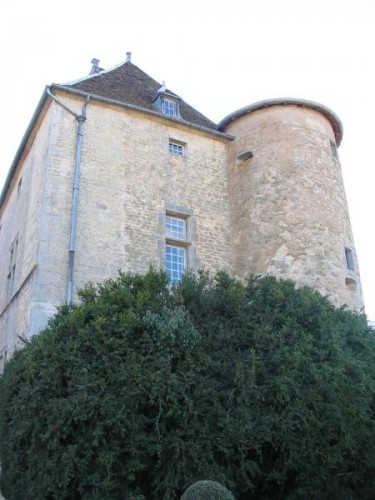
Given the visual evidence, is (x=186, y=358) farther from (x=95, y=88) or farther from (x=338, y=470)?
(x=95, y=88)

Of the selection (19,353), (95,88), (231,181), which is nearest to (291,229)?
(231,181)

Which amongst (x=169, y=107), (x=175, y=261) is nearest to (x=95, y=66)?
(x=169, y=107)

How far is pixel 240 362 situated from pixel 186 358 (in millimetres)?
800

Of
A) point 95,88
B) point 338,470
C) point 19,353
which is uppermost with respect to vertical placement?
point 95,88

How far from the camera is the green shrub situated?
5.70 metres

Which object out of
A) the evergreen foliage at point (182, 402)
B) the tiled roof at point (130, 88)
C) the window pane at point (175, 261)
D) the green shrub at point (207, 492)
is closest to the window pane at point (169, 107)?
the tiled roof at point (130, 88)

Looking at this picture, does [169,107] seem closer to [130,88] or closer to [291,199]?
[130,88]

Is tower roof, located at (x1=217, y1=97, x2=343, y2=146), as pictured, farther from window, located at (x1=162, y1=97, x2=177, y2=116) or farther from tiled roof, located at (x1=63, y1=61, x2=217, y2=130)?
window, located at (x1=162, y1=97, x2=177, y2=116)

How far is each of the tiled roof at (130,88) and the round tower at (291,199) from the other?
3.94 ft

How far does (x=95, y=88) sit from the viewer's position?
48.0 feet

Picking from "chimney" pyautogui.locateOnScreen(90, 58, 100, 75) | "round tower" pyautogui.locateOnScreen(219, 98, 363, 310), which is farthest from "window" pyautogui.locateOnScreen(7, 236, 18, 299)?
"chimney" pyautogui.locateOnScreen(90, 58, 100, 75)

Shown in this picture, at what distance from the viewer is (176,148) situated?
15156mm

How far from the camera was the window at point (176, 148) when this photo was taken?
1503 cm

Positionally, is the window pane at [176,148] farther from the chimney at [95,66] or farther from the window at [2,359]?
the window at [2,359]
